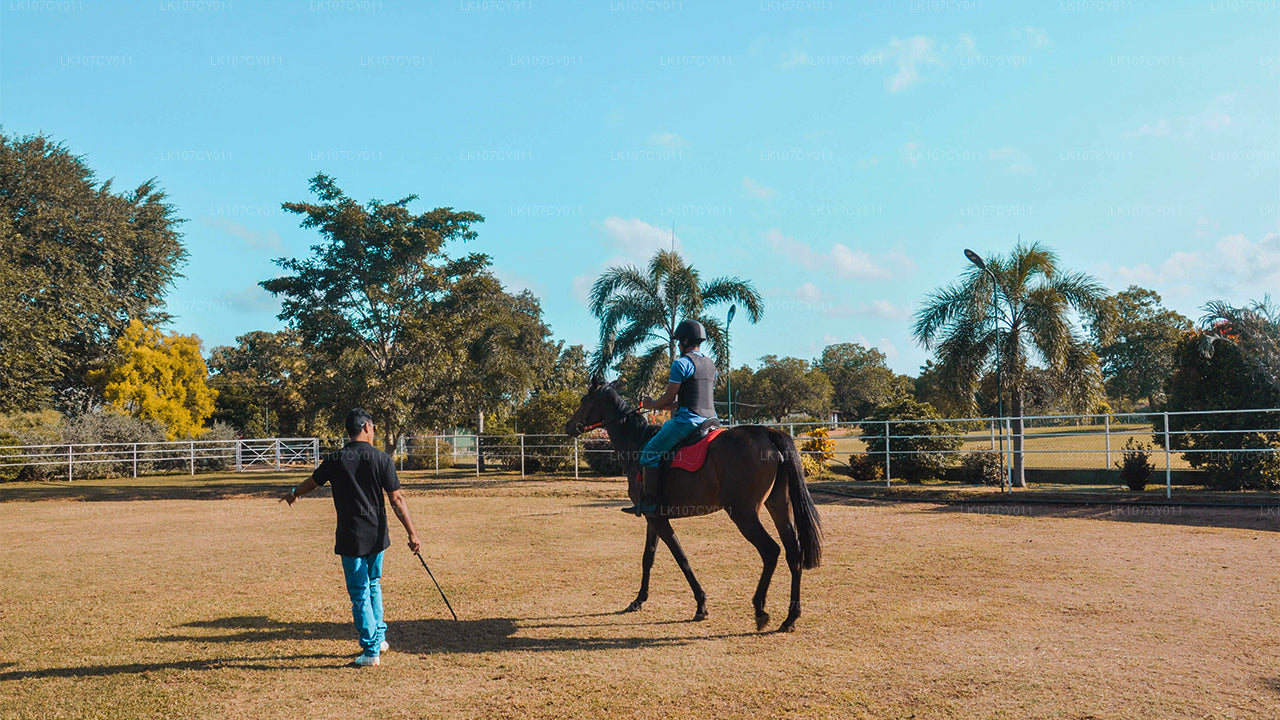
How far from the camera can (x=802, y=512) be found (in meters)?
5.81

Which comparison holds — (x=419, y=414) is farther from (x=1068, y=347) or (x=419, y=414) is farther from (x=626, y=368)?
(x=1068, y=347)

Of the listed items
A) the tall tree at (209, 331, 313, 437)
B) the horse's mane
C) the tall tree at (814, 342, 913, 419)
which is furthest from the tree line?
the tall tree at (814, 342, 913, 419)

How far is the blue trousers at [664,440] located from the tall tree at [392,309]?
14749 millimetres

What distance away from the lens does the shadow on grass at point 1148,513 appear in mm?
10523

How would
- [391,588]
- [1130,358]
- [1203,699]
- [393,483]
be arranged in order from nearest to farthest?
[1203,699], [393,483], [391,588], [1130,358]

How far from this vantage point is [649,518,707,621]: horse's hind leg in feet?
19.8

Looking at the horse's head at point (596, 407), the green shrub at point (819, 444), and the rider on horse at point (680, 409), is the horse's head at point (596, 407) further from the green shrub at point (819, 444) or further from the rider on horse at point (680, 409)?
the green shrub at point (819, 444)

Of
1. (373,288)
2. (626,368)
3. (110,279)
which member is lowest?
(626,368)

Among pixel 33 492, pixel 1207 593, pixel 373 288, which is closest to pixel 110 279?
pixel 33 492

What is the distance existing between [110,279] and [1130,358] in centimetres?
5477

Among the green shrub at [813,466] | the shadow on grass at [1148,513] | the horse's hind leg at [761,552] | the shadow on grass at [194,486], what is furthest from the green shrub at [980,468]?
the horse's hind leg at [761,552]

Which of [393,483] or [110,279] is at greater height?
A: [110,279]

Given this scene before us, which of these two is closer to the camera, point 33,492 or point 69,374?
point 33,492

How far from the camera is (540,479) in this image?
23234 millimetres
